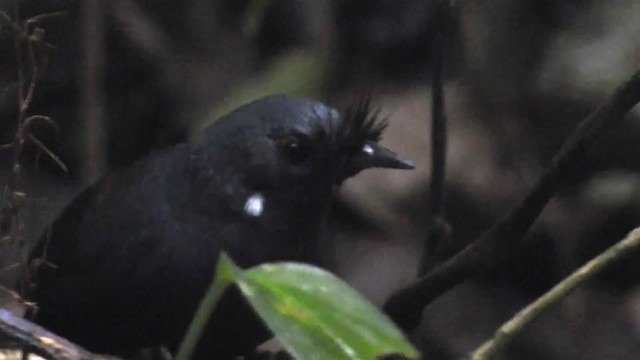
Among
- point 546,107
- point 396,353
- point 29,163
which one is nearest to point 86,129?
point 29,163

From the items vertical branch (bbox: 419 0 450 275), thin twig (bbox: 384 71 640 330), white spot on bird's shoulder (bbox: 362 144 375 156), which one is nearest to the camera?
thin twig (bbox: 384 71 640 330)

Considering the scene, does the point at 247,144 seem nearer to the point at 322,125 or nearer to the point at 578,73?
the point at 322,125

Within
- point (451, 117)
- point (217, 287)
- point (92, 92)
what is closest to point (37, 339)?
point (217, 287)

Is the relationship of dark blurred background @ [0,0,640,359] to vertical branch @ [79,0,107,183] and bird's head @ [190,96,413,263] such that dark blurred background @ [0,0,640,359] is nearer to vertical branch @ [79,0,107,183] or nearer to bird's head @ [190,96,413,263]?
vertical branch @ [79,0,107,183]

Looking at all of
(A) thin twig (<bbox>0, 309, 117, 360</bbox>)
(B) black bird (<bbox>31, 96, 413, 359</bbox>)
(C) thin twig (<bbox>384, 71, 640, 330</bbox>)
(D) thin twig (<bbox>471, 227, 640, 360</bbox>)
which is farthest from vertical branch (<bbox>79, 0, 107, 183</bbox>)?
(D) thin twig (<bbox>471, 227, 640, 360</bbox>)

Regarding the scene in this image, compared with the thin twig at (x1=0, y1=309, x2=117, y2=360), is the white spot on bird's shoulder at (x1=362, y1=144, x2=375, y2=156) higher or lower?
higher

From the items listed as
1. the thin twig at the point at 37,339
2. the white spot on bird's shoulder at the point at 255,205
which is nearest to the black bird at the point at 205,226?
the white spot on bird's shoulder at the point at 255,205

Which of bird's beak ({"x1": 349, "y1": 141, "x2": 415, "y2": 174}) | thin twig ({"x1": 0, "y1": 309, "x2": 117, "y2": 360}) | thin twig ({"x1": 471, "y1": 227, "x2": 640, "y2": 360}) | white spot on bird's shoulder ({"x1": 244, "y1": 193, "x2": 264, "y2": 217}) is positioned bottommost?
thin twig ({"x1": 0, "y1": 309, "x2": 117, "y2": 360})

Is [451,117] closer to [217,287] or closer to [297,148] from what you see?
[297,148]

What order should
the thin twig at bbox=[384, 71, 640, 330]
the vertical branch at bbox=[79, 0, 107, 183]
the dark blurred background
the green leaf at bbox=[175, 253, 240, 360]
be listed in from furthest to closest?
1. the dark blurred background
2. the vertical branch at bbox=[79, 0, 107, 183]
3. the thin twig at bbox=[384, 71, 640, 330]
4. the green leaf at bbox=[175, 253, 240, 360]
